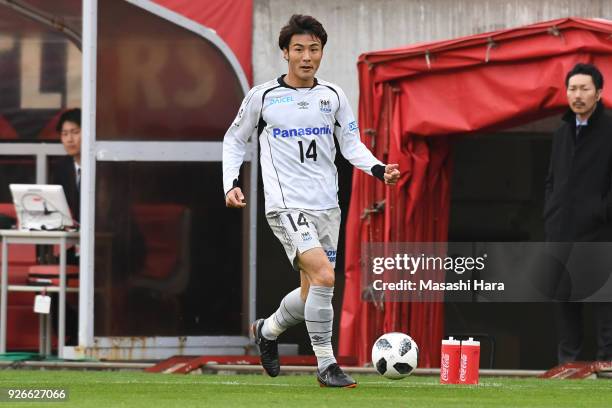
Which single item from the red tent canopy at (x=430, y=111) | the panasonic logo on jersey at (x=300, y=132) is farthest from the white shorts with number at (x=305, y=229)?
the red tent canopy at (x=430, y=111)

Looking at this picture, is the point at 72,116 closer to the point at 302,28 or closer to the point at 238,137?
the point at 238,137

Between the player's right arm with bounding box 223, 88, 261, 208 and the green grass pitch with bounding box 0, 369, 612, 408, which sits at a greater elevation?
the player's right arm with bounding box 223, 88, 261, 208

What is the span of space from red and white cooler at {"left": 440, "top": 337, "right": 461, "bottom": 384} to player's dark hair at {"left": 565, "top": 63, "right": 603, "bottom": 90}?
234 centimetres

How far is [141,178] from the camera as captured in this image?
14039 millimetres

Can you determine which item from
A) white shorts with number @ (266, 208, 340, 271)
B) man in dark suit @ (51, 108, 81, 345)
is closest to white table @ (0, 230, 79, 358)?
man in dark suit @ (51, 108, 81, 345)

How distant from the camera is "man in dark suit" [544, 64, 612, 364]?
11828 millimetres

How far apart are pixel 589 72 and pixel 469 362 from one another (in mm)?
2518

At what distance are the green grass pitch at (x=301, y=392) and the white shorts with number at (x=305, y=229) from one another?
79 cm

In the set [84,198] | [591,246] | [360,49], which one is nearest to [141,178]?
[84,198]

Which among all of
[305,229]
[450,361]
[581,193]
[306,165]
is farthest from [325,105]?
[581,193]

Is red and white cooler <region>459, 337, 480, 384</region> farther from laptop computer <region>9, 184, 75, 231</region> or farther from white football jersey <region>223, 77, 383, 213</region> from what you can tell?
laptop computer <region>9, 184, 75, 231</region>

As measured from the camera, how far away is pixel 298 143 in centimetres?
978

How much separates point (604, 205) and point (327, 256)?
2860 millimetres

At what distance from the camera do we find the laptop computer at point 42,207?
14.3m
